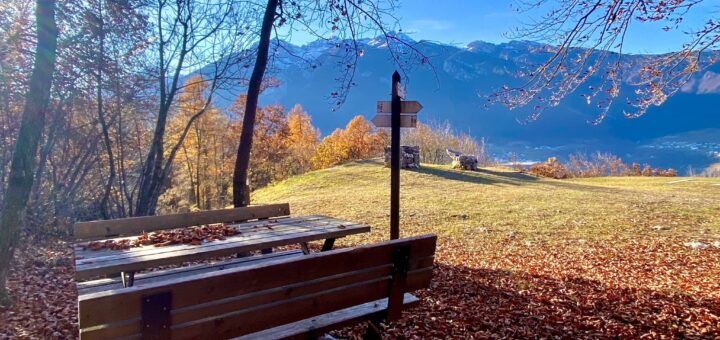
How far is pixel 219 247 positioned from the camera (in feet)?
11.0

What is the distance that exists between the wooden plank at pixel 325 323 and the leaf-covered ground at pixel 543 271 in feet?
2.03

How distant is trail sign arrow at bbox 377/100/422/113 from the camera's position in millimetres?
4455

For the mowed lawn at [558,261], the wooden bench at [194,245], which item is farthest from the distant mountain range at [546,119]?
the wooden bench at [194,245]

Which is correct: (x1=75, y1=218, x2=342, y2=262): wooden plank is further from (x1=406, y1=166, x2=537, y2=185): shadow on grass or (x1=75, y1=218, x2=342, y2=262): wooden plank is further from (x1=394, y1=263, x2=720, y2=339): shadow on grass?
(x1=406, y1=166, x2=537, y2=185): shadow on grass

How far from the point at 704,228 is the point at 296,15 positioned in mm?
8163

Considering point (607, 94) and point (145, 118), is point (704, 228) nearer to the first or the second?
point (607, 94)

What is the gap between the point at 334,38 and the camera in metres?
5.85

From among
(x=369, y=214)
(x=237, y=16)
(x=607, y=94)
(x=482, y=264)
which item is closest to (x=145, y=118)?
(x=237, y=16)

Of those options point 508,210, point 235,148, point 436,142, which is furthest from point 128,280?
point 436,142

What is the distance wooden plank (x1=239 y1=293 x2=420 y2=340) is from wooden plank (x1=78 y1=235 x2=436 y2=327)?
0.35m

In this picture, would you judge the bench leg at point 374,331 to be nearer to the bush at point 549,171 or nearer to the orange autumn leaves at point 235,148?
the orange autumn leaves at point 235,148

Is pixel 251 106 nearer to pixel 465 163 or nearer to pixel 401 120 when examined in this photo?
pixel 401 120

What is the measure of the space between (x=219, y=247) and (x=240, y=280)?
1446 millimetres

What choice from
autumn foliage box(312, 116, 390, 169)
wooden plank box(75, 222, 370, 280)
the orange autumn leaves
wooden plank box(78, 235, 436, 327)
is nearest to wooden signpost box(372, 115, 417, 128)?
wooden plank box(75, 222, 370, 280)
